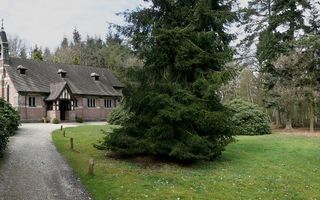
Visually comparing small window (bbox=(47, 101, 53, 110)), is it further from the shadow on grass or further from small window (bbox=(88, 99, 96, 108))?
the shadow on grass

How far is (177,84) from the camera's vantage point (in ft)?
53.2

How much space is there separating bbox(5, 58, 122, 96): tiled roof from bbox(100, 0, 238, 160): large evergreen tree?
32152 mm

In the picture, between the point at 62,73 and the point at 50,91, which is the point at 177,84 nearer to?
the point at 50,91

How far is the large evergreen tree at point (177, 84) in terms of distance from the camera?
51.4 feet

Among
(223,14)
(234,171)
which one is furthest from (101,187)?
(223,14)

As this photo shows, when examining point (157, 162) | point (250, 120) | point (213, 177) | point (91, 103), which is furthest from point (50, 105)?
point (213, 177)

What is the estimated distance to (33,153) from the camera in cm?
1867

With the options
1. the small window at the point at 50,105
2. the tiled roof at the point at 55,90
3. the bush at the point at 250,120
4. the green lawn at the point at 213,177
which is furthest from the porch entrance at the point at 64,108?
the green lawn at the point at 213,177

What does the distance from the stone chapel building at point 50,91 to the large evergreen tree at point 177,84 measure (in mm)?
28140

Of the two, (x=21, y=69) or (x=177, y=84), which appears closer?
(x=177, y=84)

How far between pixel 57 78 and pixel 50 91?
3680mm

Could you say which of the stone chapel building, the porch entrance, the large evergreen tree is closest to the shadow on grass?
Result: the large evergreen tree

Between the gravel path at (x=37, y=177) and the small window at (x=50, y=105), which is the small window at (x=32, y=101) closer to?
Result: the small window at (x=50, y=105)

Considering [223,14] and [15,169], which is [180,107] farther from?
[15,169]
